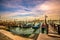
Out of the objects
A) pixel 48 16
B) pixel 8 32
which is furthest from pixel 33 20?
pixel 8 32

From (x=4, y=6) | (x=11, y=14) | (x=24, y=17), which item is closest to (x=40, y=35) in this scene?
(x=24, y=17)

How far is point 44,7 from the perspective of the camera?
243cm

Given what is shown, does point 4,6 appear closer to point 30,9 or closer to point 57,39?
point 30,9

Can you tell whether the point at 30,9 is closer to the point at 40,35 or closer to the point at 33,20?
the point at 33,20

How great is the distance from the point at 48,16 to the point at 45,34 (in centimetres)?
32

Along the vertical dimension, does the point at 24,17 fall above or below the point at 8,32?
above

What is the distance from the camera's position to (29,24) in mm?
2439

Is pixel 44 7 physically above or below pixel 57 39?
above

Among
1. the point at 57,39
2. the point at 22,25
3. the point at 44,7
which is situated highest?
the point at 44,7

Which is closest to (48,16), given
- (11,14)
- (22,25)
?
(22,25)

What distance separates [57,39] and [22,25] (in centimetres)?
66

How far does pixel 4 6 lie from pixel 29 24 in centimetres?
56

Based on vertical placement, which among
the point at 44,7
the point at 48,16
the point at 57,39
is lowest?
the point at 57,39

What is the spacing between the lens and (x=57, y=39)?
2318 mm
